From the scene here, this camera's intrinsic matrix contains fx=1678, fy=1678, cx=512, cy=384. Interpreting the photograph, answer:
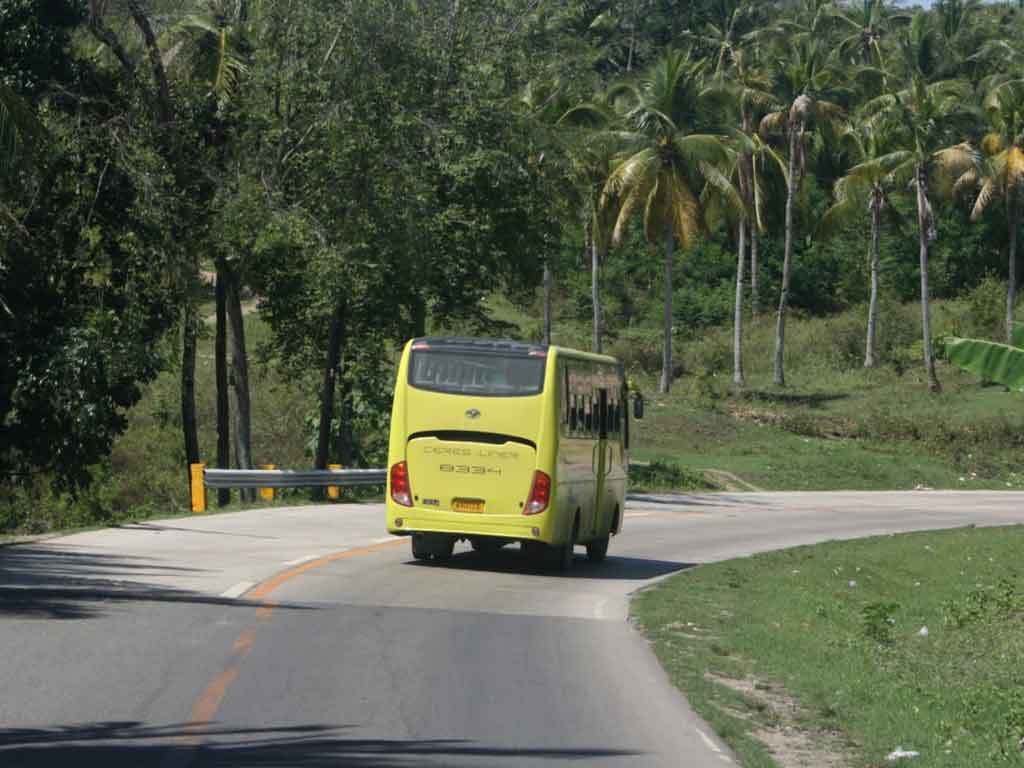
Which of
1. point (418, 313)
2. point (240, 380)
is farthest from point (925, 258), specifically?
point (240, 380)

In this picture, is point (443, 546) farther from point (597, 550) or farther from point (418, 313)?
point (418, 313)

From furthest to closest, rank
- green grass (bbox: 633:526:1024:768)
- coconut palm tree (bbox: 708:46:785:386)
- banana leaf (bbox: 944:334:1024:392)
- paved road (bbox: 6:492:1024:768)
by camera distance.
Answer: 1. coconut palm tree (bbox: 708:46:785:386)
2. banana leaf (bbox: 944:334:1024:392)
3. green grass (bbox: 633:526:1024:768)
4. paved road (bbox: 6:492:1024:768)

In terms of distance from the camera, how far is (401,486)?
71.0 feet

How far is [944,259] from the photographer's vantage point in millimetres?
76062

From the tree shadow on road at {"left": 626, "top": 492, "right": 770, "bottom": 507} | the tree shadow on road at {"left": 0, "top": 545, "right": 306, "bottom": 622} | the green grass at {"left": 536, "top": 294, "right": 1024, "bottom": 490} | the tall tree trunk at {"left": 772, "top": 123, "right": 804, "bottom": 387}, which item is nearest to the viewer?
the tree shadow on road at {"left": 0, "top": 545, "right": 306, "bottom": 622}

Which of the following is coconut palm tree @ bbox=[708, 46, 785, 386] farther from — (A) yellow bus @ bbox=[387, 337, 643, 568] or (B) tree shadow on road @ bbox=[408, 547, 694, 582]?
(A) yellow bus @ bbox=[387, 337, 643, 568]

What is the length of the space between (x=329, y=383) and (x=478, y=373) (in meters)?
17.2

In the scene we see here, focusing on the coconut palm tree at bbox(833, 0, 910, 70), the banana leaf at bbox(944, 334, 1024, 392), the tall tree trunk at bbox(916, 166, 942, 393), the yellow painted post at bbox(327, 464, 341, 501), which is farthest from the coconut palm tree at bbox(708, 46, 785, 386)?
the banana leaf at bbox(944, 334, 1024, 392)

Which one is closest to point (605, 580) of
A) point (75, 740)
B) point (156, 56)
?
point (75, 740)

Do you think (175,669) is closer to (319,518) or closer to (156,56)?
(319,518)

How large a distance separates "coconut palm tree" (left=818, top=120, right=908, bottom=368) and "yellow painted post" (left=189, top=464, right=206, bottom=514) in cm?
3513

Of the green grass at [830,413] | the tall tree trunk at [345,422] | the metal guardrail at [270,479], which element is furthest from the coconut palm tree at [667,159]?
the metal guardrail at [270,479]

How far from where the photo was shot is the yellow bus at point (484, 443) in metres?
21.1

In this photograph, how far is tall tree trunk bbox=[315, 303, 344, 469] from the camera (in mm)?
37781
